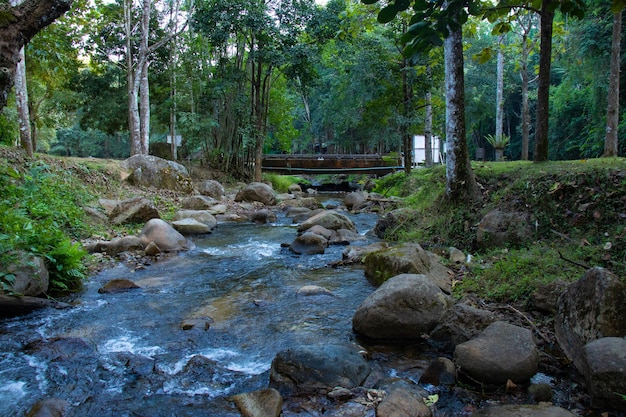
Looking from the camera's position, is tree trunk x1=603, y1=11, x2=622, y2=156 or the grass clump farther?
tree trunk x1=603, y1=11, x2=622, y2=156

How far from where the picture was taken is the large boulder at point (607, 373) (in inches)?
124

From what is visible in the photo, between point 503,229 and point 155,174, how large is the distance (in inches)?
494

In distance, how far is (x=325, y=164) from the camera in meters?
26.9

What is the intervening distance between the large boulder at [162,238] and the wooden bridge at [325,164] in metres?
16.4

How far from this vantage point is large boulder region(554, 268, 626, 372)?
3.76m

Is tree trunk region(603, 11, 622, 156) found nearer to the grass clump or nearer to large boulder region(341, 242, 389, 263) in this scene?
large boulder region(341, 242, 389, 263)

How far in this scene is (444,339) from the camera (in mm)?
4508

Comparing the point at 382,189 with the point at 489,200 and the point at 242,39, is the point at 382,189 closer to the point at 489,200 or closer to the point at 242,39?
the point at 242,39

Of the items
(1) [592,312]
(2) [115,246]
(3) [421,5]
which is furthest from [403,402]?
(2) [115,246]

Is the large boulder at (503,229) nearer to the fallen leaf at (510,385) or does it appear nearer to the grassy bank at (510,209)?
the grassy bank at (510,209)

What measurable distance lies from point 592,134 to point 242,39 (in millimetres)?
17942

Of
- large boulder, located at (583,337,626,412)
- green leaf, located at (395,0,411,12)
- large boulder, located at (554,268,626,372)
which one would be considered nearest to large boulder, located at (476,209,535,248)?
large boulder, located at (554,268,626,372)

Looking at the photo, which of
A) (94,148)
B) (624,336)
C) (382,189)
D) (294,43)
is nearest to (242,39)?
(294,43)

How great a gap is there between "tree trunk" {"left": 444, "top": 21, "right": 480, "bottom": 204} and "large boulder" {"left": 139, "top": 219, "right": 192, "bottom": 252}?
5.74 m
